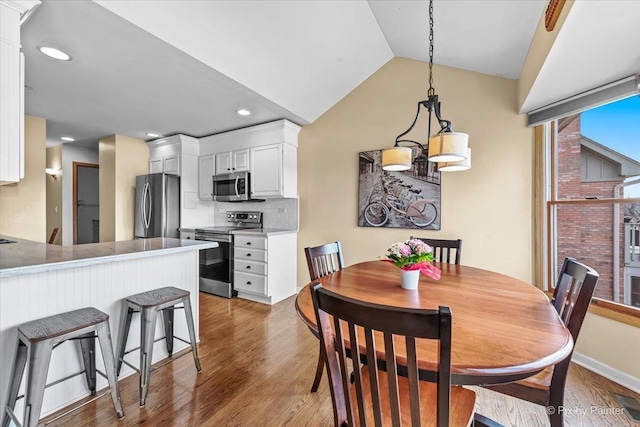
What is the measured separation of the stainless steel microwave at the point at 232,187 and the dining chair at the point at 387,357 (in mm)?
3207

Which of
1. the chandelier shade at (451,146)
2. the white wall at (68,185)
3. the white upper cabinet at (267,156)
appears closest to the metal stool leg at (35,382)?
the chandelier shade at (451,146)

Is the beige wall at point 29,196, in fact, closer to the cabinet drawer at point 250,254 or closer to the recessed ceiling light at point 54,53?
the recessed ceiling light at point 54,53

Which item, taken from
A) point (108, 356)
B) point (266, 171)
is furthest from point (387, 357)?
point (266, 171)

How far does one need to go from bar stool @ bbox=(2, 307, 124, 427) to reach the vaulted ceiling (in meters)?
1.79

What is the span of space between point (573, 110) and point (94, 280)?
371 centimetres

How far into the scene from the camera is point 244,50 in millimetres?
2395

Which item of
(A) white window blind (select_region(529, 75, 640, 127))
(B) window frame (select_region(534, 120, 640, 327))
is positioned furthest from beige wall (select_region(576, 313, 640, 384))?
(A) white window blind (select_region(529, 75, 640, 127))

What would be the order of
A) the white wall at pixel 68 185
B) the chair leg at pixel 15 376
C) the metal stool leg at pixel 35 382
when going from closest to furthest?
the metal stool leg at pixel 35 382 → the chair leg at pixel 15 376 → the white wall at pixel 68 185

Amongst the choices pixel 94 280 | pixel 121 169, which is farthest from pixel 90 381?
pixel 121 169

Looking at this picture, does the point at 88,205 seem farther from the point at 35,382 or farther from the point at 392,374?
the point at 392,374

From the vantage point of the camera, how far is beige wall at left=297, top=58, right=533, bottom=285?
268 centimetres

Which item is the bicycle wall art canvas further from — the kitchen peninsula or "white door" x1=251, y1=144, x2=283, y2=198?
the kitchen peninsula

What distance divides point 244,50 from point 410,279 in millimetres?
2251

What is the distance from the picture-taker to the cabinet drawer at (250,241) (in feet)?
11.5
